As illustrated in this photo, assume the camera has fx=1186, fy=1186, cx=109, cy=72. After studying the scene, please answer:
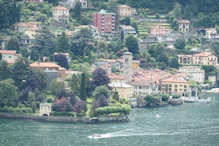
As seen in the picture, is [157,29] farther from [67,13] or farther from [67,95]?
[67,95]

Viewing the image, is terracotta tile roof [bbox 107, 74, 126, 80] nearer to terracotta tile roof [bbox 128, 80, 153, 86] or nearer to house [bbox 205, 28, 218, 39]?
terracotta tile roof [bbox 128, 80, 153, 86]

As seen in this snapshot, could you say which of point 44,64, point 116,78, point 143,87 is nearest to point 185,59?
point 143,87

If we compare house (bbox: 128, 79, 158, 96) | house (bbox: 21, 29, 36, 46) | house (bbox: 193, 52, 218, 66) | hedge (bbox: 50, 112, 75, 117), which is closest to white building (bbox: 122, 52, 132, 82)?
house (bbox: 128, 79, 158, 96)

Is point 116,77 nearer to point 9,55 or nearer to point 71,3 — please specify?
point 9,55

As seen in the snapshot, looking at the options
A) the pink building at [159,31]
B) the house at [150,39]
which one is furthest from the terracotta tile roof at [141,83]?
the pink building at [159,31]

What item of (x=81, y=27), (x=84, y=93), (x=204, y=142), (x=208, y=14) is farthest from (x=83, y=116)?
(x=208, y=14)

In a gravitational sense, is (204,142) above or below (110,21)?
below
